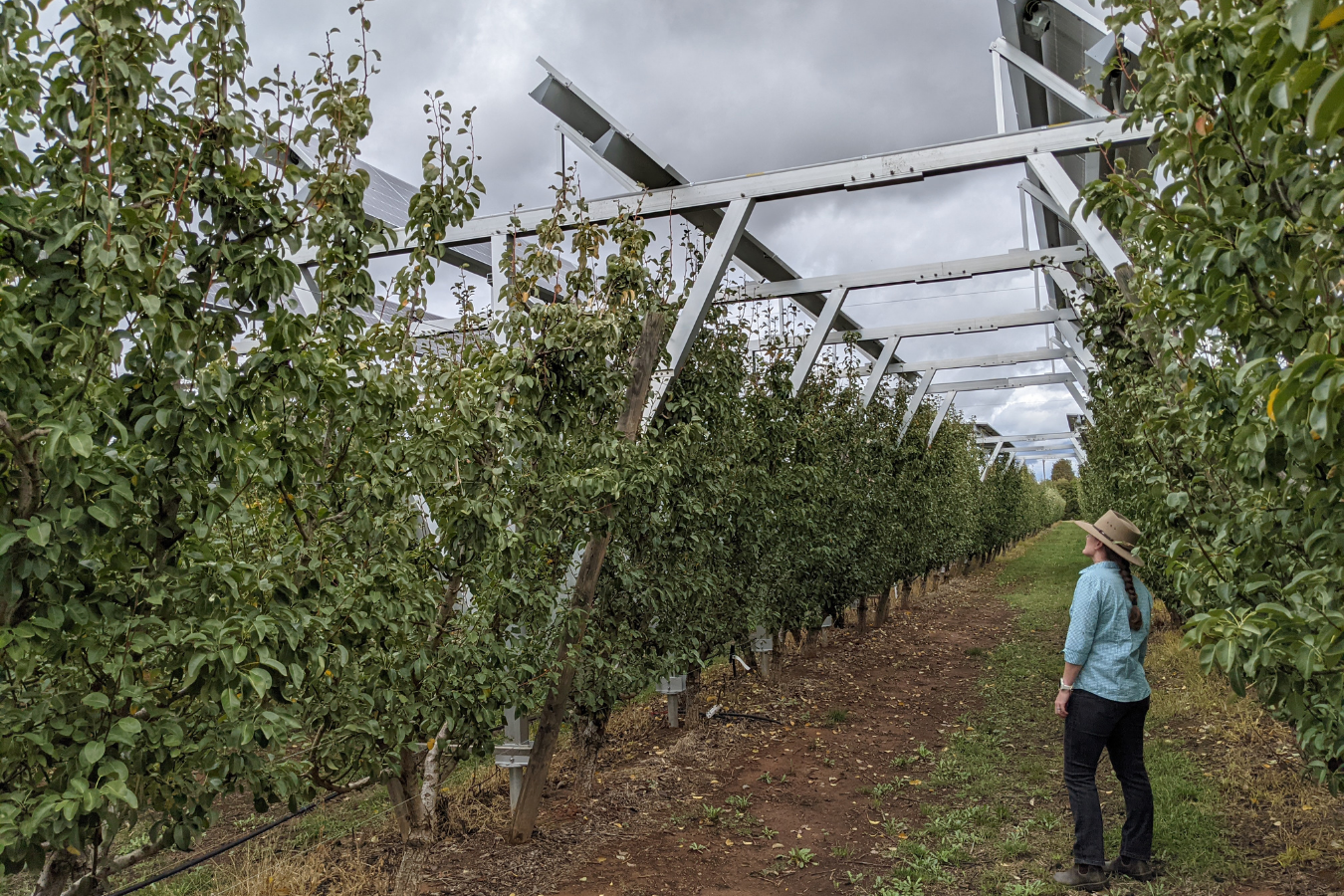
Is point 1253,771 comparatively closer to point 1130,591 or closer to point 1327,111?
point 1130,591

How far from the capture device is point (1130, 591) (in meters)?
3.94

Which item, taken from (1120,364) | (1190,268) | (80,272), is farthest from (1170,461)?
(80,272)

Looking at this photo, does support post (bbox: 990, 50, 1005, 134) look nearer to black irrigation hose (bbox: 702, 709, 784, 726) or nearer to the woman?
the woman

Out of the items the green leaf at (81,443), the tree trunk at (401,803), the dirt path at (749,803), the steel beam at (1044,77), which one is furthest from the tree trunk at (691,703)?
the green leaf at (81,443)

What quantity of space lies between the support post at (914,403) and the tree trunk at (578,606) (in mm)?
7256

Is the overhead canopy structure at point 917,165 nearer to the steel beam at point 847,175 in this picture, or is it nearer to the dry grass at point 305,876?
the steel beam at point 847,175

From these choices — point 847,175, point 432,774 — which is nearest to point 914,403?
point 847,175

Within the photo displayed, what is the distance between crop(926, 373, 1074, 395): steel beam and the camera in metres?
14.6

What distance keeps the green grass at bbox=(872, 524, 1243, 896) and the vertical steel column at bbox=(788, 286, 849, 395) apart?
3.54 m

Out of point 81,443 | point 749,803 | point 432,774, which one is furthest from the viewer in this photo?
point 749,803

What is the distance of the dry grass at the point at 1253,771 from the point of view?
4141mm

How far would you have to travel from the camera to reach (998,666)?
379 inches

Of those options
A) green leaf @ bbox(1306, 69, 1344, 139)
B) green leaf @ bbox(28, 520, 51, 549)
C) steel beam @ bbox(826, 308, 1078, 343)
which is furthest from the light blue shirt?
steel beam @ bbox(826, 308, 1078, 343)

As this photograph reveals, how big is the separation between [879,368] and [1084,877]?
7556mm
